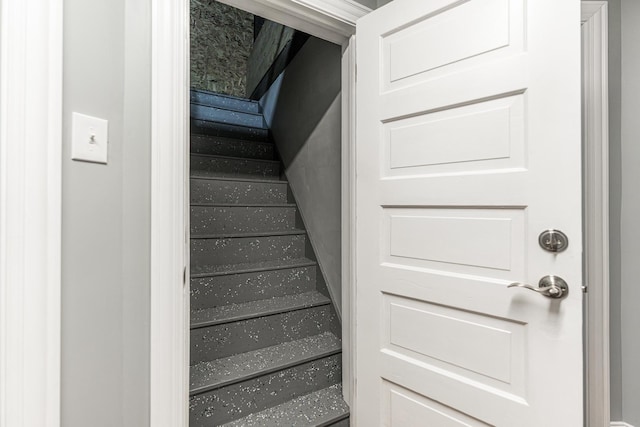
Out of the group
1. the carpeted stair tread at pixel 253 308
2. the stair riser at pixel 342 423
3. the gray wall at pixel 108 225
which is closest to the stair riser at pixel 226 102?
the carpeted stair tread at pixel 253 308

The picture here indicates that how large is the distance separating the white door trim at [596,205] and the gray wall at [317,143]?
1117mm

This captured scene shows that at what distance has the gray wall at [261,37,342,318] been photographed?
2006mm

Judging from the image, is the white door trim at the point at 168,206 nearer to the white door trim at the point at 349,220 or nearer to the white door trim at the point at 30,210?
the white door trim at the point at 30,210

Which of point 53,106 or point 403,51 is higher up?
point 403,51

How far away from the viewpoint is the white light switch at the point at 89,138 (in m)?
0.85

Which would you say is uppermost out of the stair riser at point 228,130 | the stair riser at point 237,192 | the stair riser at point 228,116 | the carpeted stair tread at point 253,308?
the stair riser at point 228,116

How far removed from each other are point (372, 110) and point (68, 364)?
1.29 metres

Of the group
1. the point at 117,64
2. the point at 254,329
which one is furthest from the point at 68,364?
the point at 254,329

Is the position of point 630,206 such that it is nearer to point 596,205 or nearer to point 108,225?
point 596,205

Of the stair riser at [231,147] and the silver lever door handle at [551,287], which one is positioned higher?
the stair riser at [231,147]

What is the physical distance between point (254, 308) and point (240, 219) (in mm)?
650

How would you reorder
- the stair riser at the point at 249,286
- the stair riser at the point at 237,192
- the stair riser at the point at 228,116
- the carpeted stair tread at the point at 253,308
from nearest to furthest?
the carpeted stair tread at the point at 253,308
the stair riser at the point at 249,286
the stair riser at the point at 237,192
the stair riser at the point at 228,116

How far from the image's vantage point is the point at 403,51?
136cm

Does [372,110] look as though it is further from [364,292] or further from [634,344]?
[634,344]
